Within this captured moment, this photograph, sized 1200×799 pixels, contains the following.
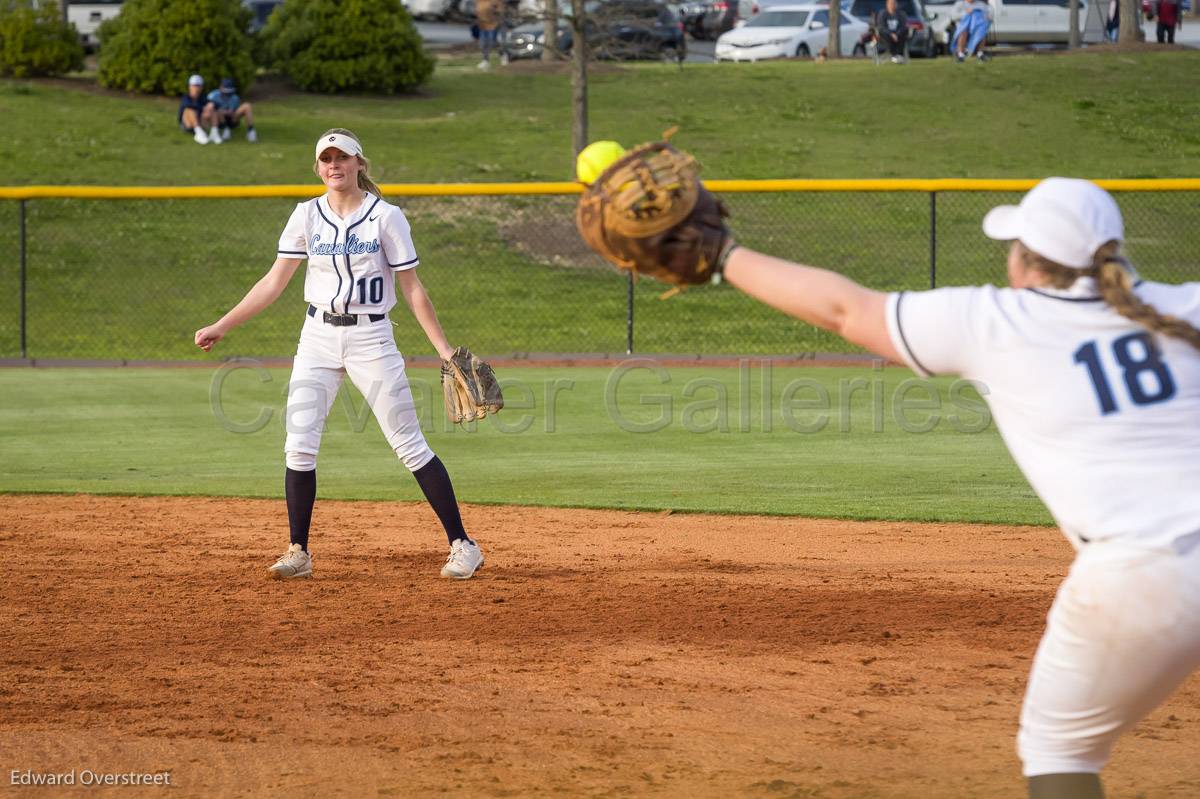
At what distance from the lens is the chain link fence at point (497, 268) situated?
57.2 ft

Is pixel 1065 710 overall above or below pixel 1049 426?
below

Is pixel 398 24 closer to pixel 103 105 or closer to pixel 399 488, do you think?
pixel 103 105

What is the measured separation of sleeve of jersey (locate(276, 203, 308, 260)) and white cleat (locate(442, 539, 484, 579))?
149 cm

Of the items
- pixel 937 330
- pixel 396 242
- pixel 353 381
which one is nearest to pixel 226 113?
pixel 396 242

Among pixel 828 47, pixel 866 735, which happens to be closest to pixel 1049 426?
pixel 866 735

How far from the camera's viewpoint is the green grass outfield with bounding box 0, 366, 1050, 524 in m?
8.93

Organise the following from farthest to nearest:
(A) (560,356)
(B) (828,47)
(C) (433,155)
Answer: (B) (828,47) → (C) (433,155) → (A) (560,356)

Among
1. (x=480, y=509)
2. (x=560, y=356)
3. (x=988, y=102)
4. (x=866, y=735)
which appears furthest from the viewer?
(x=988, y=102)

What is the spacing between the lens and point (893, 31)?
34.0 metres

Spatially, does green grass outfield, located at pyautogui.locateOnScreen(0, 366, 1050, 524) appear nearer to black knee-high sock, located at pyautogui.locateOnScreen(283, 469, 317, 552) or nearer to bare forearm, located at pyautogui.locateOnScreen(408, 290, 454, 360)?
black knee-high sock, located at pyautogui.locateOnScreen(283, 469, 317, 552)

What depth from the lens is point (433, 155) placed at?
25109 millimetres

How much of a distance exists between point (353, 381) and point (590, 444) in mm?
4686

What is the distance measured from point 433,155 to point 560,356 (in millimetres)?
10513

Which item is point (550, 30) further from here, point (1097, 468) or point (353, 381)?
point (1097, 468)
